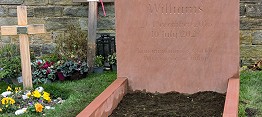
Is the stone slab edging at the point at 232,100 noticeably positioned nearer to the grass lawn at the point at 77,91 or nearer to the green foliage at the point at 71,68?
the grass lawn at the point at 77,91

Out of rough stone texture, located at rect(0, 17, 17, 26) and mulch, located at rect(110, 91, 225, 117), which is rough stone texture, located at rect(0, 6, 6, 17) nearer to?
rough stone texture, located at rect(0, 17, 17, 26)

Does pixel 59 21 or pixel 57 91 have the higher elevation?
pixel 59 21

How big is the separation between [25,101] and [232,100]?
2.45 meters

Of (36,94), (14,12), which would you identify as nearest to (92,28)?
(14,12)

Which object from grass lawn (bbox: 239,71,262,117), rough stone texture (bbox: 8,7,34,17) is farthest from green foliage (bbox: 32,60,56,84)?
grass lawn (bbox: 239,71,262,117)

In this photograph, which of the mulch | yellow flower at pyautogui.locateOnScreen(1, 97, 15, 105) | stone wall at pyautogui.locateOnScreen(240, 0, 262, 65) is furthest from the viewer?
stone wall at pyautogui.locateOnScreen(240, 0, 262, 65)

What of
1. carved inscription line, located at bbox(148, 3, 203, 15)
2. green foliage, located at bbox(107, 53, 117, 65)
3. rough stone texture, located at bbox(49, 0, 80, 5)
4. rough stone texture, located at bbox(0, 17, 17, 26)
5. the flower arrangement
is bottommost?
the flower arrangement

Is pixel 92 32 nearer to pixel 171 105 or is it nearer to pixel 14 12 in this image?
pixel 14 12

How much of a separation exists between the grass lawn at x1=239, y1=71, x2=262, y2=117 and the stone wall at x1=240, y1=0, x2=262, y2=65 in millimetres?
557

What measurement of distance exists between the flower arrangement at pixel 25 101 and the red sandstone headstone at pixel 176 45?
0.90m

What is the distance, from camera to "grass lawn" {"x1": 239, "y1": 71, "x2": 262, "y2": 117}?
385 cm

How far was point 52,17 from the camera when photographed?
6.97m

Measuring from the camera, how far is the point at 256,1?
627 centimetres

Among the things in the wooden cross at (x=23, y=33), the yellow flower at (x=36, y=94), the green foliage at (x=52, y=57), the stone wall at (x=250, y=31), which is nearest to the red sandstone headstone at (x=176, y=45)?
the yellow flower at (x=36, y=94)
